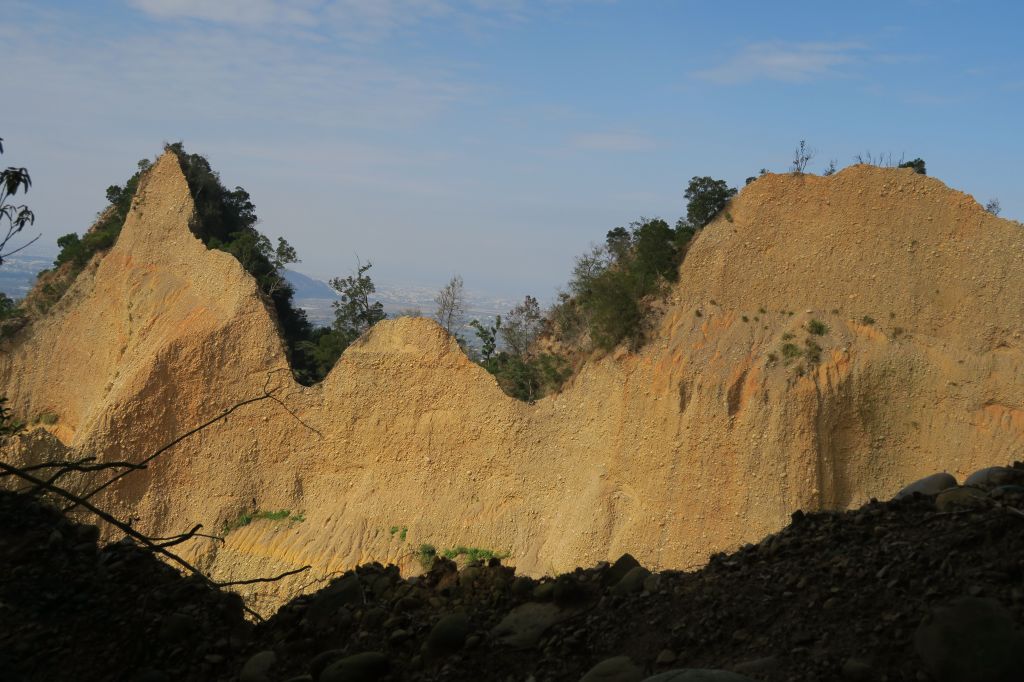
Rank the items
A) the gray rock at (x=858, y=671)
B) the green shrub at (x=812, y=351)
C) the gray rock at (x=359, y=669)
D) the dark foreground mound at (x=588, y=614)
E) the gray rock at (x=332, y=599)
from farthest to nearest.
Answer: the green shrub at (x=812, y=351)
the gray rock at (x=332, y=599)
the gray rock at (x=359, y=669)
the dark foreground mound at (x=588, y=614)
the gray rock at (x=858, y=671)

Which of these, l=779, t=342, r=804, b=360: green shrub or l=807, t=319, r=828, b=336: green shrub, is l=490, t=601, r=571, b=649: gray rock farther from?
l=807, t=319, r=828, b=336: green shrub

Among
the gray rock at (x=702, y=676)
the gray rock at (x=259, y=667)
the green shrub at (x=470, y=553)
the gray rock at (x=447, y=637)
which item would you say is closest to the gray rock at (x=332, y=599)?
the gray rock at (x=259, y=667)

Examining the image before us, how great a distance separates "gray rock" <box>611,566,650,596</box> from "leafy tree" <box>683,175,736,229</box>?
1347 cm

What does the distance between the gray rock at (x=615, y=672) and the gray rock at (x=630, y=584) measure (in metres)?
1.15

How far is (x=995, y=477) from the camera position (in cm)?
772

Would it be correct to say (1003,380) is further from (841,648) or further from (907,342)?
(841,648)

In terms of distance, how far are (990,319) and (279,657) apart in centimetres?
1502

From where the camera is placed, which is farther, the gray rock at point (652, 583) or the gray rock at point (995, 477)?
the gray rock at point (995, 477)

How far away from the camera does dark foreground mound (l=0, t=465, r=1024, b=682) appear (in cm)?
562

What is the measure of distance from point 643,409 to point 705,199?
4.69 metres

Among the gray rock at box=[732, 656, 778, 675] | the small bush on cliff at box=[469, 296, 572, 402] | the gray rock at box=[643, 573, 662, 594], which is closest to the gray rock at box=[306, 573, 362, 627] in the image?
the gray rock at box=[643, 573, 662, 594]

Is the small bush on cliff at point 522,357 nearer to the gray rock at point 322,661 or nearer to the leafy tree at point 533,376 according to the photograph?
the leafy tree at point 533,376

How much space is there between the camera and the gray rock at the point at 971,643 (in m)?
5.07

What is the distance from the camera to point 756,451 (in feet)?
57.9
